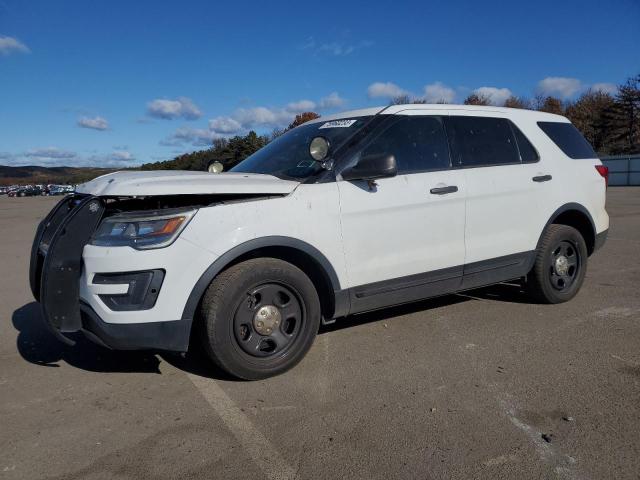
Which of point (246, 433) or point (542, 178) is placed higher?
point (542, 178)

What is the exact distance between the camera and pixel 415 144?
4.22m

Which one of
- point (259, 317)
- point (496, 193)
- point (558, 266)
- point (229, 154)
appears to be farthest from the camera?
point (229, 154)

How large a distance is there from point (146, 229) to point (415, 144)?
2226mm

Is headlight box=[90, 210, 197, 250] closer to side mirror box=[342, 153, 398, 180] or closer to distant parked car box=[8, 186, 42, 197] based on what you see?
side mirror box=[342, 153, 398, 180]

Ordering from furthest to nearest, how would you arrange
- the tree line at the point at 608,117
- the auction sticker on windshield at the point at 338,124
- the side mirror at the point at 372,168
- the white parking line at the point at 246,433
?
the tree line at the point at 608,117
the auction sticker on windshield at the point at 338,124
the side mirror at the point at 372,168
the white parking line at the point at 246,433

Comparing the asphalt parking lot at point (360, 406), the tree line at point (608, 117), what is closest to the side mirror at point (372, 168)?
the asphalt parking lot at point (360, 406)

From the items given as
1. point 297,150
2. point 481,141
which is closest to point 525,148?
point 481,141

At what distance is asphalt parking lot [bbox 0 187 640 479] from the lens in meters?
2.62

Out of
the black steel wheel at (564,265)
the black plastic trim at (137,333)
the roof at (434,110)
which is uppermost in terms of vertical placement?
the roof at (434,110)

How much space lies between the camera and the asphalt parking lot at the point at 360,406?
2.62 metres

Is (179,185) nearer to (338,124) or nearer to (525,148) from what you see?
(338,124)

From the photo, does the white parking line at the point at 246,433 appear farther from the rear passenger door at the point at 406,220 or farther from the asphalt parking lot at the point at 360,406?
the rear passenger door at the point at 406,220

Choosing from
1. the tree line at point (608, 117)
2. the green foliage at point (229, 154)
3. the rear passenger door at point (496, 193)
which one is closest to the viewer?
the rear passenger door at point (496, 193)

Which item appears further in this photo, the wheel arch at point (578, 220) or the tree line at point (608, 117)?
the tree line at point (608, 117)
